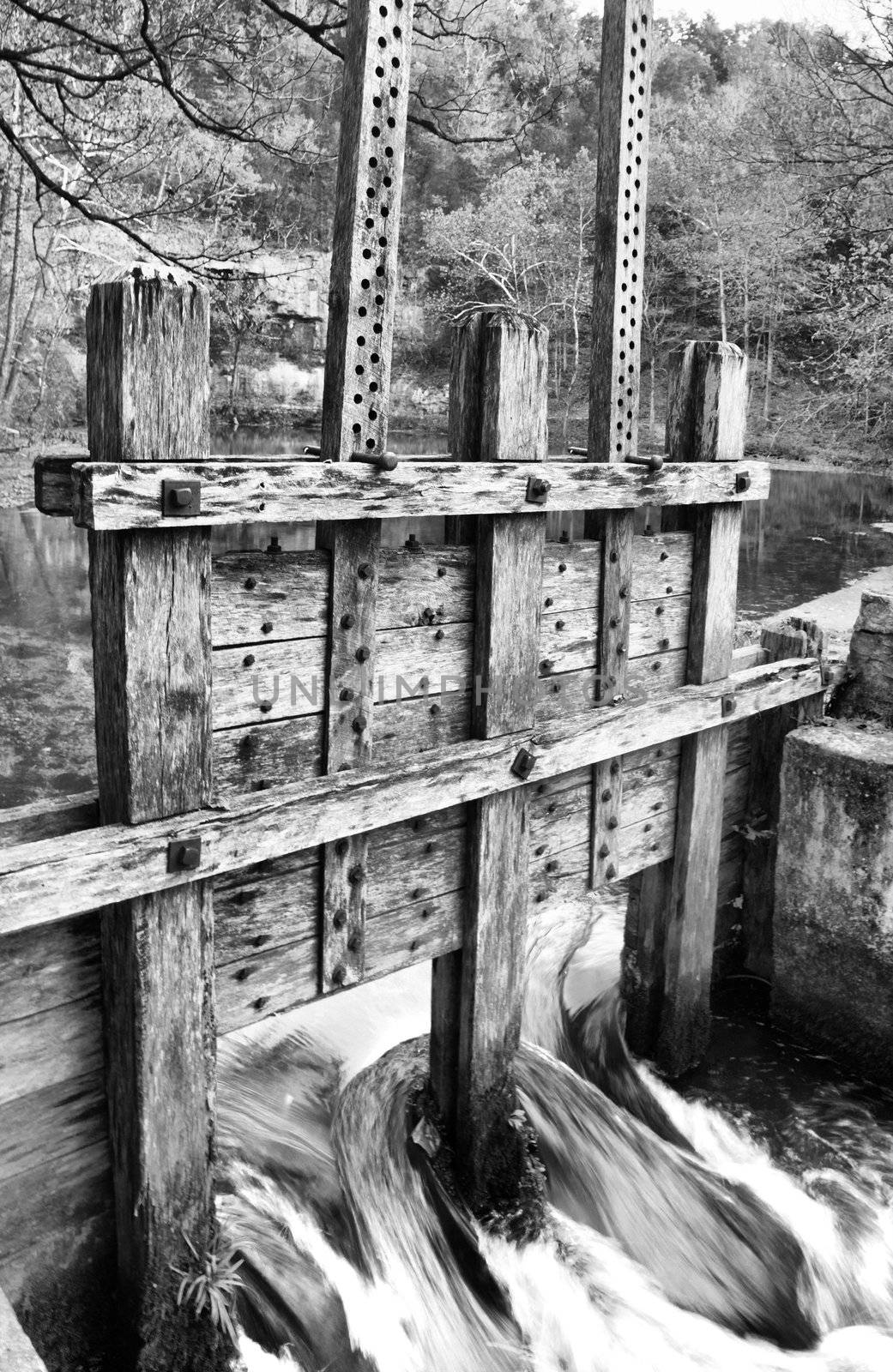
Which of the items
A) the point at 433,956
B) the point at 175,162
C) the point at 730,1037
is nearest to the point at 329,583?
the point at 433,956

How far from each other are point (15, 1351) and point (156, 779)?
143 cm

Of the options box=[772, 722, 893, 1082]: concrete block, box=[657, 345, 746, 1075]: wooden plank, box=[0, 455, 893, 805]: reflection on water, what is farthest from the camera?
box=[0, 455, 893, 805]: reflection on water

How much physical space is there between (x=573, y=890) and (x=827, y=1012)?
1.74 m

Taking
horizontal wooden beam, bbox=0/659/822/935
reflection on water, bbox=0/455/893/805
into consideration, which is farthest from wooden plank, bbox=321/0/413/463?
horizontal wooden beam, bbox=0/659/822/935

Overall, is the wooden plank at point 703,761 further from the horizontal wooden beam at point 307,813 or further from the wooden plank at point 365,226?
the wooden plank at point 365,226

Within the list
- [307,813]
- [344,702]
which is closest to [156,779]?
[307,813]

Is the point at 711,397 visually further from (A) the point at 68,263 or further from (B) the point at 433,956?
(A) the point at 68,263

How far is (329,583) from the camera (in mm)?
3496

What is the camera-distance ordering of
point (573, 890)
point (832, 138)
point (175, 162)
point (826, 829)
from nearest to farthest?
point (573, 890), point (826, 829), point (832, 138), point (175, 162)

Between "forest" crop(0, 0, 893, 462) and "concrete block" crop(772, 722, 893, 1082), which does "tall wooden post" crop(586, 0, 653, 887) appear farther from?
"forest" crop(0, 0, 893, 462)

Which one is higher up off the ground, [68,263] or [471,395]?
[68,263]

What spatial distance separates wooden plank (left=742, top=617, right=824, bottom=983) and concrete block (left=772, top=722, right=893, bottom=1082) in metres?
0.25

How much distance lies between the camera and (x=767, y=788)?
5.99 m

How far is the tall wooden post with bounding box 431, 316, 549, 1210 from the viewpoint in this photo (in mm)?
3867
